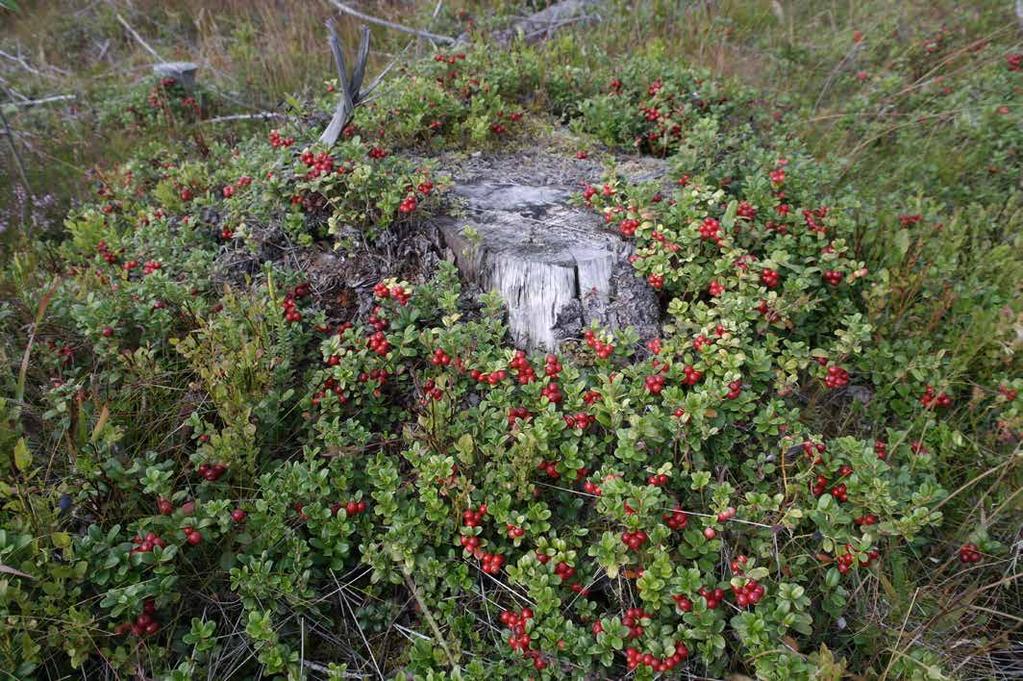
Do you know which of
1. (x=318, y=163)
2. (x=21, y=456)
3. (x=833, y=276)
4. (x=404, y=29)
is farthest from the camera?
(x=404, y=29)

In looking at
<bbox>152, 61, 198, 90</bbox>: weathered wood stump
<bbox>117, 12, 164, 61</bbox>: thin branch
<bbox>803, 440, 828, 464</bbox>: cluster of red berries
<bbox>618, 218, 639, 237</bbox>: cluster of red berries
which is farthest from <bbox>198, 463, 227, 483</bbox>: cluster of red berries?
<bbox>117, 12, 164, 61</bbox>: thin branch

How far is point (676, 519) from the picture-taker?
2646 mm

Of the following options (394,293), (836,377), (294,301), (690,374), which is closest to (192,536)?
(394,293)

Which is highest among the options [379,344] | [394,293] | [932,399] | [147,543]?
[394,293]

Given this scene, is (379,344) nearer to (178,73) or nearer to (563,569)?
(563,569)

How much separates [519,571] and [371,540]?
0.67 meters

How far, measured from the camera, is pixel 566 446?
282 cm

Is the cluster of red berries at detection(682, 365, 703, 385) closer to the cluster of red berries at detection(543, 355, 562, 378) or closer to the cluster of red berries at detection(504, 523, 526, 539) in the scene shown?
the cluster of red berries at detection(543, 355, 562, 378)

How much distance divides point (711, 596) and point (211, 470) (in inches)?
82.8

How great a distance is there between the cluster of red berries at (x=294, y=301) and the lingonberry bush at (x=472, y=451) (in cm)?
2

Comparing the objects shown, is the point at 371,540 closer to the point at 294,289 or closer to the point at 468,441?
the point at 468,441

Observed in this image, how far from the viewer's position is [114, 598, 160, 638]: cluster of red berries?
88.4 inches

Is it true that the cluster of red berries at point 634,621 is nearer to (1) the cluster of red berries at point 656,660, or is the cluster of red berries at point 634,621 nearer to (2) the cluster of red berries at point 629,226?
(1) the cluster of red berries at point 656,660

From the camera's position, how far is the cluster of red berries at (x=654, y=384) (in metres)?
2.99
